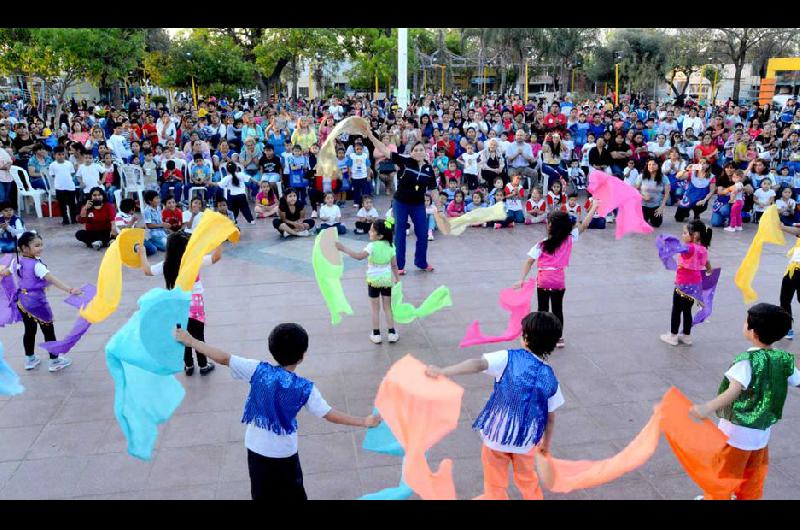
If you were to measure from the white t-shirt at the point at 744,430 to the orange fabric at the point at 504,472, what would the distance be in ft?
3.42

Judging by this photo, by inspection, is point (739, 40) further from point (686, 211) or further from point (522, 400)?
point (522, 400)

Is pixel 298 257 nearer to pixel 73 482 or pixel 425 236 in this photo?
pixel 425 236

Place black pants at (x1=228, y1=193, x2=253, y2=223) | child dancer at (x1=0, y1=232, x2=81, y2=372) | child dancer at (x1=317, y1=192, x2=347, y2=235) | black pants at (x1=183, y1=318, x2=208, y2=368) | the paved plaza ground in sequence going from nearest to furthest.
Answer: the paved plaza ground < black pants at (x1=183, y1=318, x2=208, y2=368) < child dancer at (x1=0, y1=232, x2=81, y2=372) < child dancer at (x1=317, y1=192, x2=347, y2=235) < black pants at (x1=228, y1=193, x2=253, y2=223)

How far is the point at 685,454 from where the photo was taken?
341 centimetres

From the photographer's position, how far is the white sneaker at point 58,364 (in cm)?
564

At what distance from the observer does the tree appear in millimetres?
33438

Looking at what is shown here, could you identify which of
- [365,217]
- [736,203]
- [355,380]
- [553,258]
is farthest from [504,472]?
[736,203]

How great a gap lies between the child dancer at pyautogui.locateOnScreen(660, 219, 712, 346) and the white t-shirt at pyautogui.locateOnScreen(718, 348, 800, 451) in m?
2.56

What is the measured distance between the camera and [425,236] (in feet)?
27.2

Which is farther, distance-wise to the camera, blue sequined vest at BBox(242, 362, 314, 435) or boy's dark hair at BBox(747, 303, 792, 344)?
boy's dark hair at BBox(747, 303, 792, 344)

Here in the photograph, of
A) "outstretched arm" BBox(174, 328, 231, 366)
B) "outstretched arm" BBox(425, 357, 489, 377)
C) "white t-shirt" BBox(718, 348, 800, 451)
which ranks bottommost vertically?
"white t-shirt" BBox(718, 348, 800, 451)

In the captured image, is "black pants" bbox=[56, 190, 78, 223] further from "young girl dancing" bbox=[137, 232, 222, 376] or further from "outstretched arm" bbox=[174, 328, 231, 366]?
"outstretched arm" bbox=[174, 328, 231, 366]

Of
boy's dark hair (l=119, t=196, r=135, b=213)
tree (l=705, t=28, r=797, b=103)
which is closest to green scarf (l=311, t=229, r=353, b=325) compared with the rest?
boy's dark hair (l=119, t=196, r=135, b=213)
